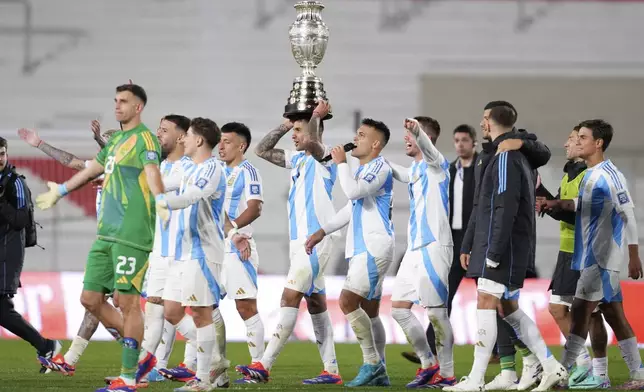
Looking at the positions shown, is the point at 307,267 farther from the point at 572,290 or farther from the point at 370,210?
the point at 572,290

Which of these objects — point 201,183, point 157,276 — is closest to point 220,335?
point 157,276

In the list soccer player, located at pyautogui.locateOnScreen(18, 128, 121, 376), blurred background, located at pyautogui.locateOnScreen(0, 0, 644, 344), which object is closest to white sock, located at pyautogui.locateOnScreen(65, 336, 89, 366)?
soccer player, located at pyautogui.locateOnScreen(18, 128, 121, 376)

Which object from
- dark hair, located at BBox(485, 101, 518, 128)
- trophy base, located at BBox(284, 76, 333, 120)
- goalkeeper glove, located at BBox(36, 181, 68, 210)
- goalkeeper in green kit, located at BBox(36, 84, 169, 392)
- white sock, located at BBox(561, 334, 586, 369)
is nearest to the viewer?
goalkeeper glove, located at BBox(36, 181, 68, 210)

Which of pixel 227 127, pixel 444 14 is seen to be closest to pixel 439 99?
pixel 444 14

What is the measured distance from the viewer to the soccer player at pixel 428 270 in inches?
380

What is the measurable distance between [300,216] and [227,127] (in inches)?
43.1

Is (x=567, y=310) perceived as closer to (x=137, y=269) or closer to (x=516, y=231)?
(x=516, y=231)

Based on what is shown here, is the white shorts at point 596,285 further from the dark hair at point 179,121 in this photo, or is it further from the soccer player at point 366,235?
the dark hair at point 179,121

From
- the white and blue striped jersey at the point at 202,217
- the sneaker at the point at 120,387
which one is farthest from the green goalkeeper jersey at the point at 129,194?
the sneaker at the point at 120,387

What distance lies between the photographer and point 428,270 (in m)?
9.66

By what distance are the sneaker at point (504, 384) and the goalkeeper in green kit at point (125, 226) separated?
2748 millimetres

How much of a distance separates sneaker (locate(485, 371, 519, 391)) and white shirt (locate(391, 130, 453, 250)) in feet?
3.89

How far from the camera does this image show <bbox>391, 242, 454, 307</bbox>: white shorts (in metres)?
9.62

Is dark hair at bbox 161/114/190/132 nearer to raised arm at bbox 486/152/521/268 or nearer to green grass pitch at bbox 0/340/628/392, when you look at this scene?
green grass pitch at bbox 0/340/628/392
